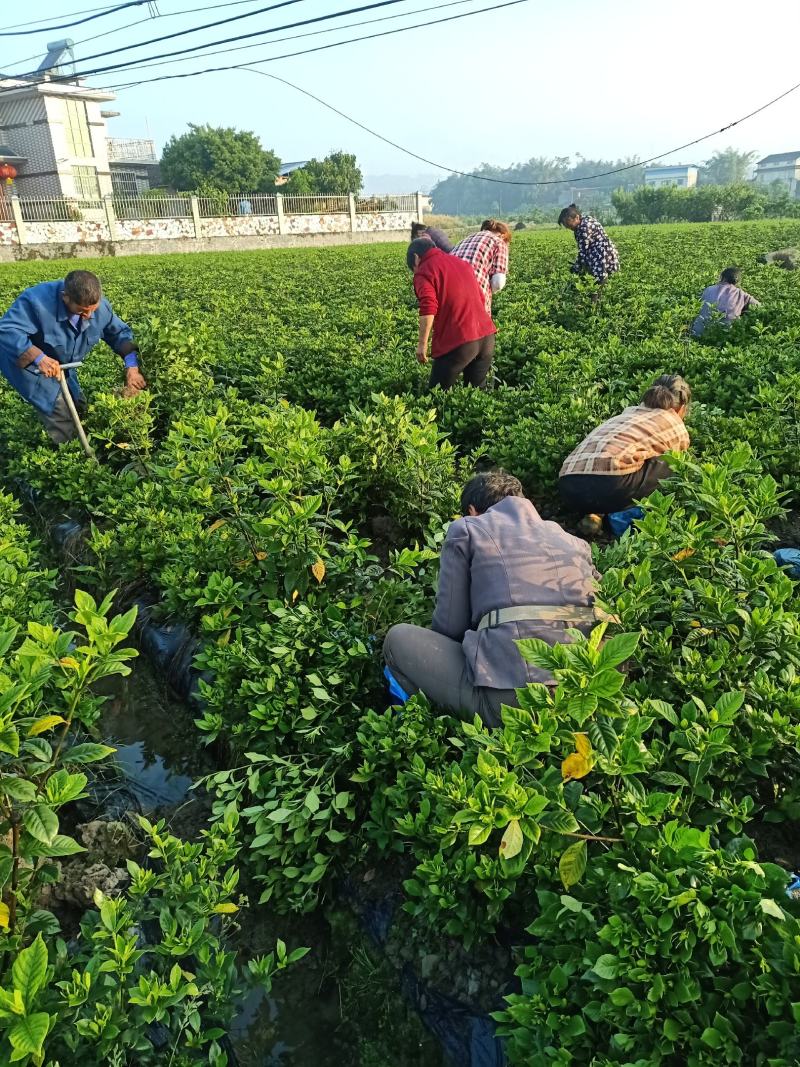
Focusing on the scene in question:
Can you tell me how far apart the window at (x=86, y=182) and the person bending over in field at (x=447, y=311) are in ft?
167

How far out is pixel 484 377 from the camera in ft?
22.3

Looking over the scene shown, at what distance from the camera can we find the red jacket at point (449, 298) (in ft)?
20.1

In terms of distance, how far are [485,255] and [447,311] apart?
1.57 meters

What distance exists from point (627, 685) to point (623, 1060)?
3.84 feet

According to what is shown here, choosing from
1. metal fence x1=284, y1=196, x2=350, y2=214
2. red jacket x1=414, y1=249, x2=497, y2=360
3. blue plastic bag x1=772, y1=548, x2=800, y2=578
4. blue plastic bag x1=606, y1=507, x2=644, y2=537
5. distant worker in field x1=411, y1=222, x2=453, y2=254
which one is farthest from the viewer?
metal fence x1=284, y1=196, x2=350, y2=214

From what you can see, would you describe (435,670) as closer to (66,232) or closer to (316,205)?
(66,232)

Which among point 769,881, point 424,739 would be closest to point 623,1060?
point 769,881

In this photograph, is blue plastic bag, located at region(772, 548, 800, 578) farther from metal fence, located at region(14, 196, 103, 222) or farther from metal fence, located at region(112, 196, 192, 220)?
metal fence, located at region(112, 196, 192, 220)

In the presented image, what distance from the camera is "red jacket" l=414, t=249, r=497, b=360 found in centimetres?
611

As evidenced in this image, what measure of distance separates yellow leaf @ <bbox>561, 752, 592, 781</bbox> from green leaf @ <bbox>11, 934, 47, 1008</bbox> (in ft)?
4.48

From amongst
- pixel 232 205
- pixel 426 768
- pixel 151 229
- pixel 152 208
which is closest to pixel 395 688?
pixel 426 768

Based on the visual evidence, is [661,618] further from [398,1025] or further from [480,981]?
[398,1025]

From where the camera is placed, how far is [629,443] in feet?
14.7

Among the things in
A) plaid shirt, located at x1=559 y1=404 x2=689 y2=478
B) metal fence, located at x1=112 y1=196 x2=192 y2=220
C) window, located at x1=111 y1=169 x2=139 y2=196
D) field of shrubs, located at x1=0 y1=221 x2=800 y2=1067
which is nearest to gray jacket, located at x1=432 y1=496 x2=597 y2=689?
field of shrubs, located at x1=0 y1=221 x2=800 y2=1067
